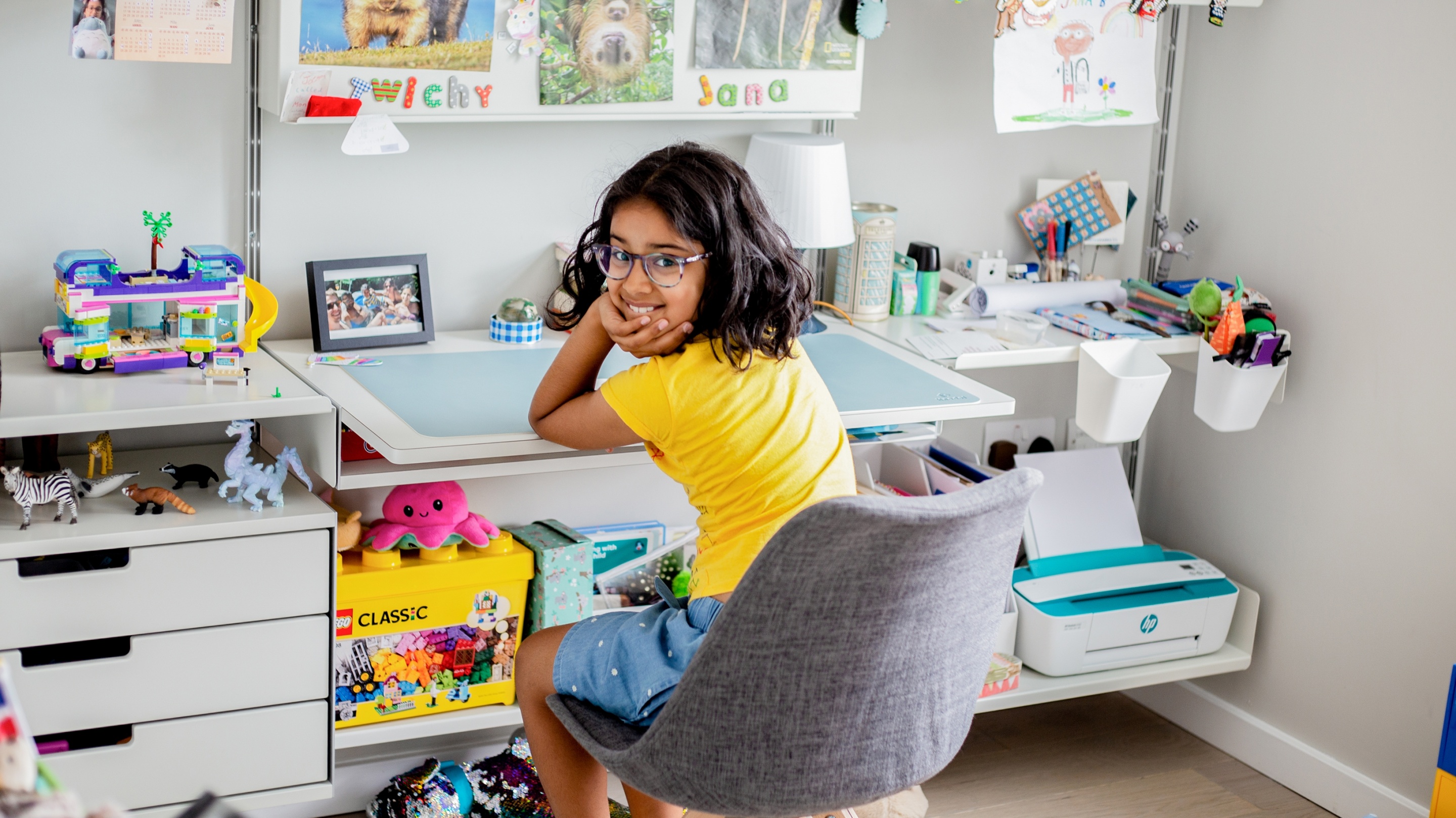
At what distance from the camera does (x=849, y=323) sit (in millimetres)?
2359

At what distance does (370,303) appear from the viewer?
2062mm

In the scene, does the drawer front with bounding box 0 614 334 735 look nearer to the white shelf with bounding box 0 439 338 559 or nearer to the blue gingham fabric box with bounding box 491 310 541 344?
the white shelf with bounding box 0 439 338 559

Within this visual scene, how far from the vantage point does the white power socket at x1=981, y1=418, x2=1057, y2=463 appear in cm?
269

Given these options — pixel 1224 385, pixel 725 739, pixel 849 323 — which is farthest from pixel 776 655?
pixel 1224 385

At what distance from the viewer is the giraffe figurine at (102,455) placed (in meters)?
1.83

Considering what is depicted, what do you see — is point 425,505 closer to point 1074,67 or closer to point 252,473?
point 252,473

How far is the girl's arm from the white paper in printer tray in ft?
3.75

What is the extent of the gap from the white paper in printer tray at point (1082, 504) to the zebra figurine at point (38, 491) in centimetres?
162

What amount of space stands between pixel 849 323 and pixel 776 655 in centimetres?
125

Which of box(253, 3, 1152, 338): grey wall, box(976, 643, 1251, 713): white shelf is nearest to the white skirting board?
box(976, 643, 1251, 713): white shelf

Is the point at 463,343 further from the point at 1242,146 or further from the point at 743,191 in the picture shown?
the point at 1242,146

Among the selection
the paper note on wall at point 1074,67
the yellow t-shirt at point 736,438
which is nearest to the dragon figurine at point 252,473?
the yellow t-shirt at point 736,438

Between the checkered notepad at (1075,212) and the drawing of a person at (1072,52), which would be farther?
the checkered notepad at (1075,212)

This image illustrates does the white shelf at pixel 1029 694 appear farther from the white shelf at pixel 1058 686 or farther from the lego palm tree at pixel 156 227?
the lego palm tree at pixel 156 227
